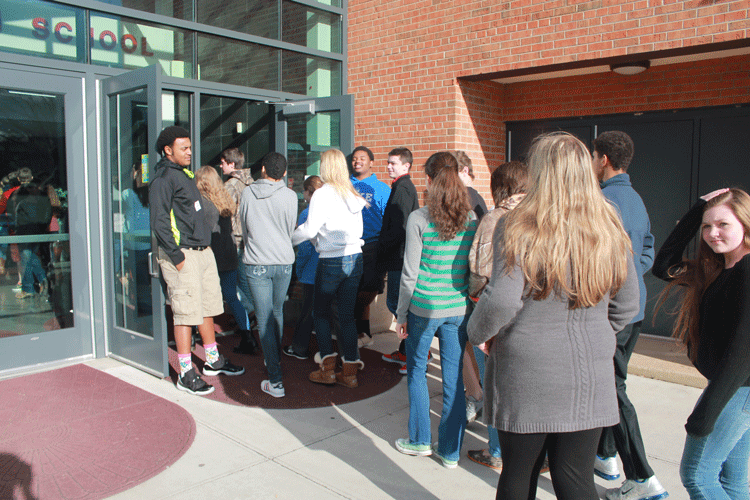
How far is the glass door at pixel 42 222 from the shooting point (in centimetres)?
502

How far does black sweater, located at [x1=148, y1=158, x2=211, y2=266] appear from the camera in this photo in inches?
176

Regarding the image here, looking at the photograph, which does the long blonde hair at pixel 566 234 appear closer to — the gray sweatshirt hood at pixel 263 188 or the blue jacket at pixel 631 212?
the blue jacket at pixel 631 212

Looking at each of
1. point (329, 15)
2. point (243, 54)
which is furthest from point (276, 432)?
point (329, 15)

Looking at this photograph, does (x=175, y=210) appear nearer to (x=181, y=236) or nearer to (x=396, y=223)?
(x=181, y=236)

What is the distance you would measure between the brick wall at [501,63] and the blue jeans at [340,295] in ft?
8.80

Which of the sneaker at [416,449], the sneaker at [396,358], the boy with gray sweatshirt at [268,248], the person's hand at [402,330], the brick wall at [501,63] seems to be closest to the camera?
the person's hand at [402,330]

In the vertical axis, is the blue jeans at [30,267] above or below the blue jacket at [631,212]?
below

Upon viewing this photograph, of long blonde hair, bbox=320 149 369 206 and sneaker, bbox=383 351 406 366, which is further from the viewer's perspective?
sneaker, bbox=383 351 406 366

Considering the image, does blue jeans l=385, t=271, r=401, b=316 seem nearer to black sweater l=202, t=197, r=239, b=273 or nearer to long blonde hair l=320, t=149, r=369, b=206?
long blonde hair l=320, t=149, r=369, b=206

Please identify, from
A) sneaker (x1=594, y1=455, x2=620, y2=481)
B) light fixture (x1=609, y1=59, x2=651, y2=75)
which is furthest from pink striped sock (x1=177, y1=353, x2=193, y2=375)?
light fixture (x1=609, y1=59, x2=651, y2=75)

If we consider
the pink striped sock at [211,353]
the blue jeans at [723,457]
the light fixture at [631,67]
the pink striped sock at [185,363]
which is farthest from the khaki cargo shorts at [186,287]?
the light fixture at [631,67]

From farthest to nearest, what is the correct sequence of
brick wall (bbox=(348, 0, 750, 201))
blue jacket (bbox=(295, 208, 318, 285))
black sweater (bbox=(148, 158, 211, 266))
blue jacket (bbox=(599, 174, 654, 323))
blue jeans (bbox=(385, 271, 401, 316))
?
blue jacket (bbox=(295, 208, 318, 285)) < brick wall (bbox=(348, 0, 750, 201)) < blue jeans (bbox=(385, 271, 401, 316)) < black sweater (bbox=(148, 158, 211, 266)) < blue jacket (bbox=(599, 174, 654, 323))

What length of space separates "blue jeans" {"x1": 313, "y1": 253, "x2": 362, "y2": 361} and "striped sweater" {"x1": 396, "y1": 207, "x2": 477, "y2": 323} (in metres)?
1.28

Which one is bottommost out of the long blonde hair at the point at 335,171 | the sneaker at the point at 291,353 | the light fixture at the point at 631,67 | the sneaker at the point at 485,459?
the sneaker at the point at 485,459
